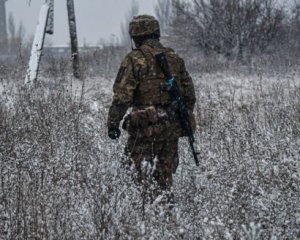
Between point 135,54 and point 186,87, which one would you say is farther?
point 186,87

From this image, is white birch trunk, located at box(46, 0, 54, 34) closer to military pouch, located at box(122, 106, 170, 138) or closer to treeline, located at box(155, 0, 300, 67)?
military pouch, located at box(122, 106, 170, 138)

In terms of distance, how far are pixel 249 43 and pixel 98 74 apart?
9061 millimetres

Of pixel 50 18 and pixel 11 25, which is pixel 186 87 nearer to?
pixel 50 18

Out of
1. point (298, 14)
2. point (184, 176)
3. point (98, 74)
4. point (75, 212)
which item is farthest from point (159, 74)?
point (298, 14)

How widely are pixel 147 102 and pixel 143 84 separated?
16 cm

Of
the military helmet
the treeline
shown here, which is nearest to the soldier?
the military helmet

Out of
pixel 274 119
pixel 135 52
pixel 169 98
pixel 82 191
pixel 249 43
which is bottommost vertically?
pixel 249 43

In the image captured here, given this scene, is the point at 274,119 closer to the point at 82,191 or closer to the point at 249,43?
the point at 82,191

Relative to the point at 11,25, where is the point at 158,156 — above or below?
above

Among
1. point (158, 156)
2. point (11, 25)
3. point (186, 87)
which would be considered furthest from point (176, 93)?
point (11, 25)

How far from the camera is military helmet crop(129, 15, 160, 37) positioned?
14.5 ft

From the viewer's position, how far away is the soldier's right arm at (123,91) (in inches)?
170

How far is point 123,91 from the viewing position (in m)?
4.32

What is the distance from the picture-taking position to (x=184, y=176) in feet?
16.3
